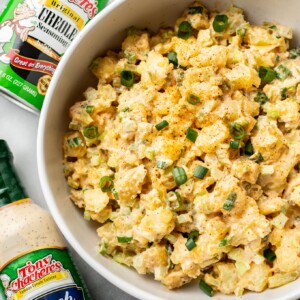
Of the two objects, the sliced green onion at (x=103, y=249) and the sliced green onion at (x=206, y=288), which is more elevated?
the sliced green onion at (x=206, y=288)

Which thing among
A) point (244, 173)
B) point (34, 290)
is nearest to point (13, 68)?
point (34, 290)

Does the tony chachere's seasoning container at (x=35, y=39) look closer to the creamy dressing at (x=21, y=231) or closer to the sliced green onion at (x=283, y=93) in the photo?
the creamy dressing at (x=21, y=231)

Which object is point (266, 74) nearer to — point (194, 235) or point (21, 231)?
point (194, 235)

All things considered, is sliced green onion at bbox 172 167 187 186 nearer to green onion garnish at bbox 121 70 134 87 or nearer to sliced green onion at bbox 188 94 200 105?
sliced green onion at bbox 188 94 200 105

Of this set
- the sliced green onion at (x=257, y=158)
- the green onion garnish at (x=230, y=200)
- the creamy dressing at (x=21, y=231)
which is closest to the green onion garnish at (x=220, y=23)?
the sliced green onion at (x=257, y=158)

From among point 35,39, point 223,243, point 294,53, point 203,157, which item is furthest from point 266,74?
point 35,39

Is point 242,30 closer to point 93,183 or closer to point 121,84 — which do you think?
point 121,84
